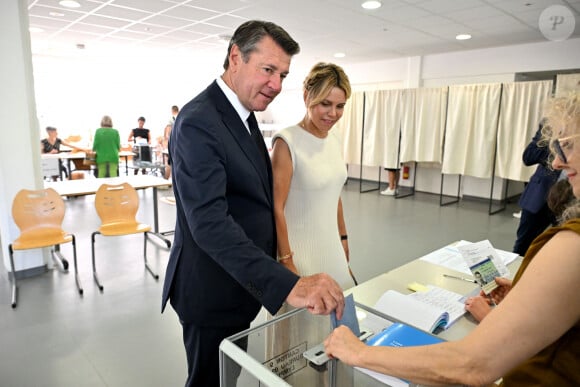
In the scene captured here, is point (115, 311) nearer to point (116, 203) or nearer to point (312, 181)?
point (116, 203)

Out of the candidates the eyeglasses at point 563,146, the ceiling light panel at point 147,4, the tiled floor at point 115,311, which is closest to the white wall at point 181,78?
the tiled floor at point 115,311

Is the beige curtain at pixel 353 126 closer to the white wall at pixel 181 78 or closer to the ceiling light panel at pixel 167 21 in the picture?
the white wall at pixel 181 78

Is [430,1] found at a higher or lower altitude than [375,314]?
higher

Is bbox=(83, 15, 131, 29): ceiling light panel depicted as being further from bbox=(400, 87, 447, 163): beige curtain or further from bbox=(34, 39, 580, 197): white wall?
bbox=(400, 87, 447, 163): beige curtain

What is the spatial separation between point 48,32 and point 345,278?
7010mm

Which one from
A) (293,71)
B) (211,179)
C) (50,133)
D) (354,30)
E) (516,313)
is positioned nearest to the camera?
(516,313)

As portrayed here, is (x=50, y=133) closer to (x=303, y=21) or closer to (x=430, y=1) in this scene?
(x=303, y=21)

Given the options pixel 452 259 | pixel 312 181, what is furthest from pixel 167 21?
pixel 452 259

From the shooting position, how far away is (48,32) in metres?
6.31

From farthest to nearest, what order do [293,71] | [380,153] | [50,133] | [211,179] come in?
[293,71] < [380,153] < [50,133] < [211,179]

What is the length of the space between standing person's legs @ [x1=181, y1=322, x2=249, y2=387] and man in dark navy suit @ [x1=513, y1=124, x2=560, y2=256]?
8.52 ft

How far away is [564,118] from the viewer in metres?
0.78

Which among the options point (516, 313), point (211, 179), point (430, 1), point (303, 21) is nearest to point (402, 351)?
point (516, 313)

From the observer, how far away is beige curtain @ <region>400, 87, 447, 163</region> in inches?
271
